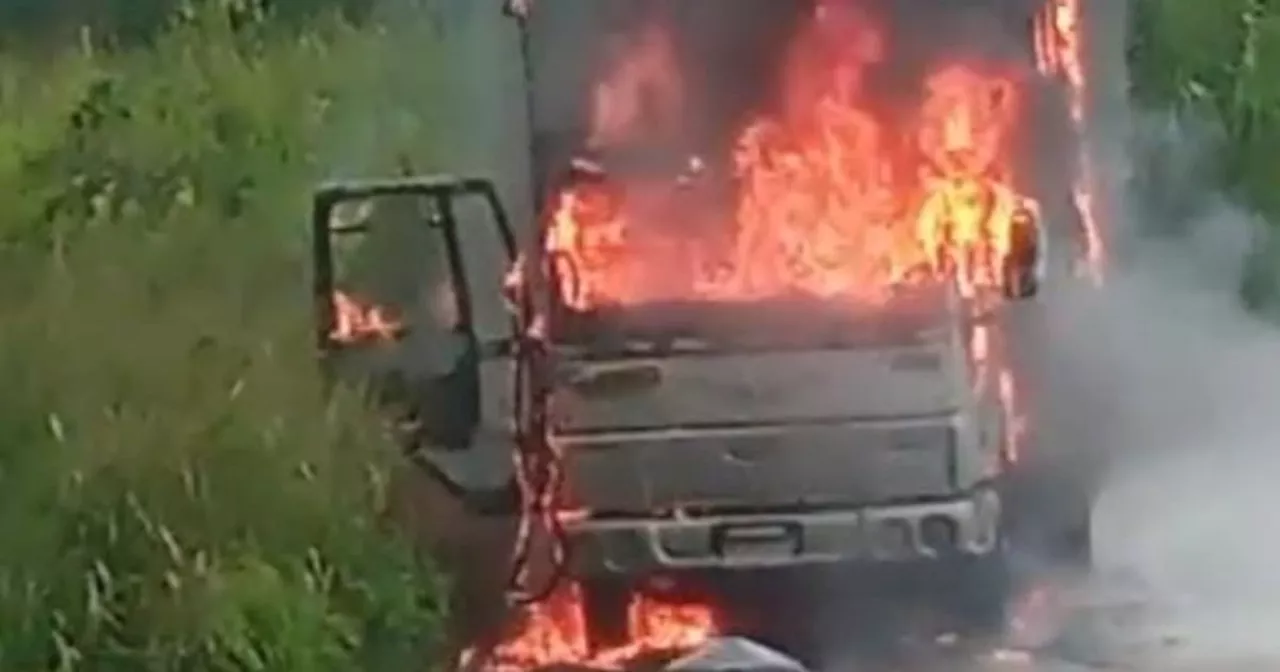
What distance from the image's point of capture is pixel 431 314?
2.02 m

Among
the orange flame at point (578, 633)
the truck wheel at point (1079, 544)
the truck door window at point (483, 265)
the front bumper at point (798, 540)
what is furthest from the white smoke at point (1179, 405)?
the truck door window at point (483, 265)

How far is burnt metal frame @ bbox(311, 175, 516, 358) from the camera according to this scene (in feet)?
6.51

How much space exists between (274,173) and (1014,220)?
47cm

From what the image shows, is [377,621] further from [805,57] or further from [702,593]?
[805,57]

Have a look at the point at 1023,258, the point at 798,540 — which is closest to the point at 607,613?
the point at 798,540

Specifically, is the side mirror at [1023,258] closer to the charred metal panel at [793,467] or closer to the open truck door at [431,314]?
the charred metal panel at [793,467]

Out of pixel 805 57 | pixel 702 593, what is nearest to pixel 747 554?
pixel 702 593

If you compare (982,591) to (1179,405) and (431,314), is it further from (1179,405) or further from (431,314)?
(431,314)

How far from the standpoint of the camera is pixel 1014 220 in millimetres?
2041

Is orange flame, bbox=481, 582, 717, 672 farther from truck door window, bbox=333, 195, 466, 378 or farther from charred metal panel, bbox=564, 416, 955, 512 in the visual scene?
truck door window, bbox=333, 195, 466, 378

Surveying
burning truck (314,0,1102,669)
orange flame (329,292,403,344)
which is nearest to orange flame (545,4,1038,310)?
burning truck (314,0,1102,669)

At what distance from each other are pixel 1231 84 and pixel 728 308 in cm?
37

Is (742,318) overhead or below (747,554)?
overhead

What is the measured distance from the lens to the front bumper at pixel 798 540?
1.96 m
